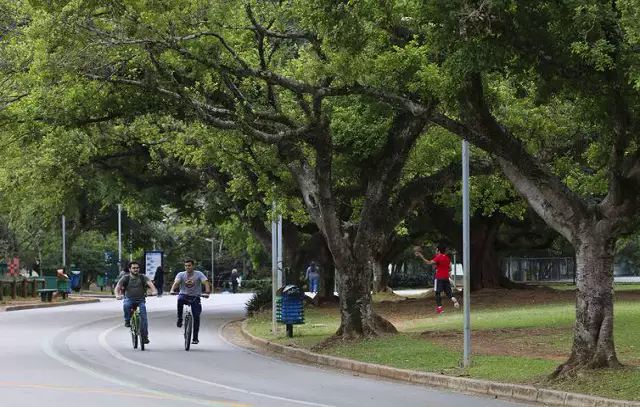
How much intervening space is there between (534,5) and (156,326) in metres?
18.2

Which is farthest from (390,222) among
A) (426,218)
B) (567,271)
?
(567,271)

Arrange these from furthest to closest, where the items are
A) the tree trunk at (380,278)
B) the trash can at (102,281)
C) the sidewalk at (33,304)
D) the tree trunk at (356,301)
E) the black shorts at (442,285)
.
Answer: the trash can at (102,281), the tree trunk at (380,278), the sidewalk at (33,304), the black shorts at (442,285), the tree trunk at (356,301)

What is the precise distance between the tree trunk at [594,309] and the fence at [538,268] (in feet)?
164

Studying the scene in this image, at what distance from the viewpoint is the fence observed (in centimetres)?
6394

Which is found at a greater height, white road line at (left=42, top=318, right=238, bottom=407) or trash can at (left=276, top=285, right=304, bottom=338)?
trash can at (left=276, top=285, right=304, bottom=338)

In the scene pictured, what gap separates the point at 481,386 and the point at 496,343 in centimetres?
533

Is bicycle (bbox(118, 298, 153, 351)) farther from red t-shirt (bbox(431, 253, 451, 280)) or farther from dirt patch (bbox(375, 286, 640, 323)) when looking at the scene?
dirt patch (bbox(375, 286, 640, 323))

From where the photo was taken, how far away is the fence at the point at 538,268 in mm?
63938

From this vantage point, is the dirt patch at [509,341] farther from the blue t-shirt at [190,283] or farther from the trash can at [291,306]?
the blue t-shirt at [190,283]

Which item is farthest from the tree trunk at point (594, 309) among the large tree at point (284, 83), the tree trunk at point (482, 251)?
the tree trunk at point (482, 251)

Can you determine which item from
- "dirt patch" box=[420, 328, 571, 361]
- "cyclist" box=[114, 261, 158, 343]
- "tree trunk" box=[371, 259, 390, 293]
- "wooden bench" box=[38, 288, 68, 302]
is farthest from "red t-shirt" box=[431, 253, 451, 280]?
"wooden bench" box=[38, 288, 68, 302]

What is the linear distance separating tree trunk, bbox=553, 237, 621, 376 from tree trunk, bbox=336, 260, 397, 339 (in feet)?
22.5

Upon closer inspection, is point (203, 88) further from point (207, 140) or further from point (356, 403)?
point (356, 403)

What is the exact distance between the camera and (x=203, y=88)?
61.7 ft
